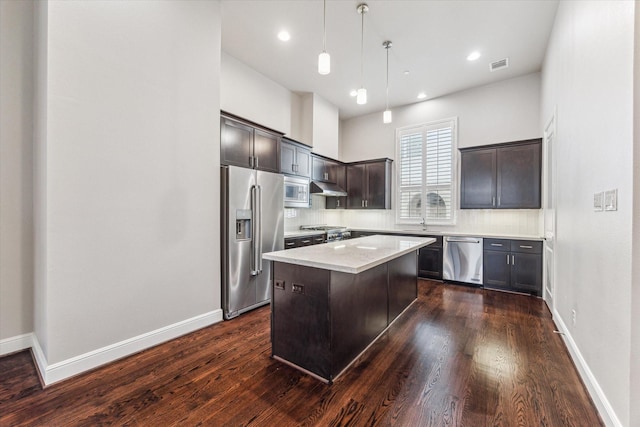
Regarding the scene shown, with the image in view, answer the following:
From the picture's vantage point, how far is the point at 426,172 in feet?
18.9

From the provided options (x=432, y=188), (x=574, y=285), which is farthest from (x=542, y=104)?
(x=574, y=285)

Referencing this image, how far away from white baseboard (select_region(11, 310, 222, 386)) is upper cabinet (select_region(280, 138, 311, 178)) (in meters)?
2.59

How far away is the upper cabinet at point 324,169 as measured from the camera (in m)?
5.43

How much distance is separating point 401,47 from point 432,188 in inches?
109

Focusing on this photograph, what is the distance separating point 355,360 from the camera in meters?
2.32

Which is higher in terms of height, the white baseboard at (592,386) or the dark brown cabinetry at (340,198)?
the dark brown cabinetry at (340,198)

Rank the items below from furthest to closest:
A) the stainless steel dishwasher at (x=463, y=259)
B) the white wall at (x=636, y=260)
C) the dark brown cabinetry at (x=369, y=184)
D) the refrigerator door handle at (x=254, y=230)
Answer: the dark brown cabinetry at (x=369, y=184)
the stainless steel dishwasher at (x=463, y=259)
the refrigerator door handle at (x=254, y=230)
the white wall at (x=636, y=260)

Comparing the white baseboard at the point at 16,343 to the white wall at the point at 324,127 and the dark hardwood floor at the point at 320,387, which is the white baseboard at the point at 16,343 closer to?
the dark hardwood floor at the point at 320,387

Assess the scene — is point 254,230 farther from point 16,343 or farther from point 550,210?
point 550,210

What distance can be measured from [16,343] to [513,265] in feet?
19.8

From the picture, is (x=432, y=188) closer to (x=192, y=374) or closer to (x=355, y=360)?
(x=355, y=360)

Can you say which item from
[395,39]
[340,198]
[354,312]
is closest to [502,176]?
[395,39]

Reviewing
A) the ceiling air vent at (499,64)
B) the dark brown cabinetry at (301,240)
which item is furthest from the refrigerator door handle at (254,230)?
the ceiling air vent at (499,64)

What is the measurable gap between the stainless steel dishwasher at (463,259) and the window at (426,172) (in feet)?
2.53
